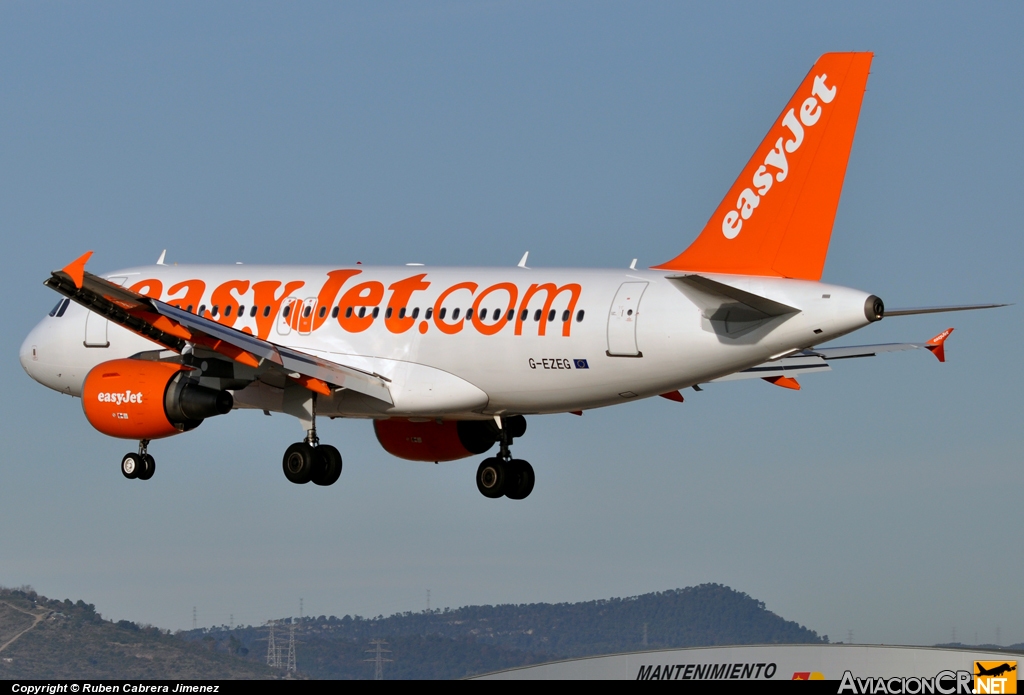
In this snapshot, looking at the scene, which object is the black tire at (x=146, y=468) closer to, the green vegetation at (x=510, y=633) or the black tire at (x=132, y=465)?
the black tire at (x=132, y=465)

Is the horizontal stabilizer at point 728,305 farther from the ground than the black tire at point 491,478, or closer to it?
farther from the ground

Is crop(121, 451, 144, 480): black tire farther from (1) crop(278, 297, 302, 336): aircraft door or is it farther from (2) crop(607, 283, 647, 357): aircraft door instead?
(2) crop(607, 283, 647, 357): aircraft door

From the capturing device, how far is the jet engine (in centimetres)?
4481

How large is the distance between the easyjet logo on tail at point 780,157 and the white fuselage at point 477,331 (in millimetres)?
1491

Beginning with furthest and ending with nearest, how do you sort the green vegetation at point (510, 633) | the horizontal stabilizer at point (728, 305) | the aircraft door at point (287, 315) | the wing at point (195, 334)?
the green vegetation at point (510, 633), the aircraft door at point (287, 315), the wing at point (195, 334), the horizontal stabilizer at point (728, 305)

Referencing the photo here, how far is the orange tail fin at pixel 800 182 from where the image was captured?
35.7 metres

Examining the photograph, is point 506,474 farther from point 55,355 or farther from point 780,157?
point 55,355

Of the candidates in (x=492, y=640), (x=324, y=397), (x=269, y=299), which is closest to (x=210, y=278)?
(x=269, y=299)

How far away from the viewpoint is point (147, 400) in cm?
3881

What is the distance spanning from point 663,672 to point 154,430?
88.4 feet

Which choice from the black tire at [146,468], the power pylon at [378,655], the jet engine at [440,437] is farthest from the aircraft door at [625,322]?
the power pylon at [378,655]

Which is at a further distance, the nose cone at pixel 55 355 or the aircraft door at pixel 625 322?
the nose cone at pixel 55 355

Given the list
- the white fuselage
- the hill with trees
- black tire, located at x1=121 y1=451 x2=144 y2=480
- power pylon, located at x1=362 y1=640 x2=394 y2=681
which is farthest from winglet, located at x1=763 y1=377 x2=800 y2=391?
power pylon, located at x1=362 y1=640 x2=394 y2=681

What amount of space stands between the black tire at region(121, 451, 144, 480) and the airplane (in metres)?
0.09
